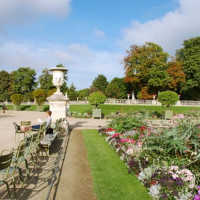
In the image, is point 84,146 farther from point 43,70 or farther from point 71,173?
point 43,70

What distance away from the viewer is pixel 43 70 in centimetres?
6006

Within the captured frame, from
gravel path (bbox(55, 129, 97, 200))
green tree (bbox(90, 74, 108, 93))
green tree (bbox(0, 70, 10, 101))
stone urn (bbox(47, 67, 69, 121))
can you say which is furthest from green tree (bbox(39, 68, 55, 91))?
gravel path (bbox(55, 129, 97, 200))

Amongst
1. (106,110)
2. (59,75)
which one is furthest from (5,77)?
(59,75)

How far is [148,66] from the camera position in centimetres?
4150

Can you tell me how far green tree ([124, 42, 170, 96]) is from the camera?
40.5m

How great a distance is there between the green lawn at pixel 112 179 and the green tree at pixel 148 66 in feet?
115

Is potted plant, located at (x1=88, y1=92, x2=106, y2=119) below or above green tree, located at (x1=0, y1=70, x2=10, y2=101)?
below

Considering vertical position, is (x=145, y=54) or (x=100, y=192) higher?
(x=145, y=54)

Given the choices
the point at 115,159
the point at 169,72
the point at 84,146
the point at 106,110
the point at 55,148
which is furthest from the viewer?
the point at 169,72

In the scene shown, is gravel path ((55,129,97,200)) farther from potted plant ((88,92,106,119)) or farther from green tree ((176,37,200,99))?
green tree ((176,37,200,99))

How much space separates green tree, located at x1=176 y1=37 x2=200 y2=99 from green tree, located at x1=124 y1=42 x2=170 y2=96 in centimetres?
398

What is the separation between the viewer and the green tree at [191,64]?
40.9 m

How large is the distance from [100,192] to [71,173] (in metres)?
1.31

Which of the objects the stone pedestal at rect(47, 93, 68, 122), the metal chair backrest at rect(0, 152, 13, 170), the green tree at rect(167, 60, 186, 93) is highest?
the green tree at rect(167, 60, 186, 93)
